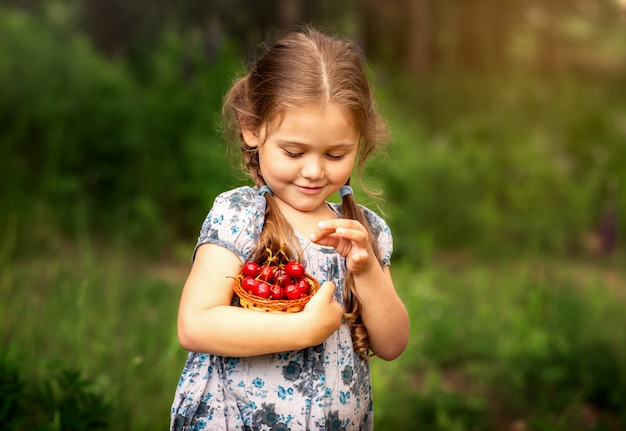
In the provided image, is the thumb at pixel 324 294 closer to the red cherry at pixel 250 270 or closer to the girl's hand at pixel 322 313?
the girl's hand at pixel 322 313

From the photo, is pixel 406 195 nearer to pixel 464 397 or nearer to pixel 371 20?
pixel 464 397

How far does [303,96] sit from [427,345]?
10.1 feet

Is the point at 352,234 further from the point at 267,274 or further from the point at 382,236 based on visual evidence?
the point at 382,236

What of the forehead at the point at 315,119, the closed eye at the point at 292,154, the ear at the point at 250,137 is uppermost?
the ear at the point at 250,137

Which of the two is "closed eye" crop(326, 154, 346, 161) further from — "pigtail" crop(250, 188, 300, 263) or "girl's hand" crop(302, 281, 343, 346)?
"girl's hand" crop(302, 281, 343, 346)

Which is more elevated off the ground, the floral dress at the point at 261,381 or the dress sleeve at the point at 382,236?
the dress sleeve at the point at 382,236

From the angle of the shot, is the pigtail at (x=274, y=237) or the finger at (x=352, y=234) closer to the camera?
the finger at (x=352, y=234)

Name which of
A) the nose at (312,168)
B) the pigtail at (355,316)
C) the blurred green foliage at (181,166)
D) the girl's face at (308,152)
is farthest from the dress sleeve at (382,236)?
the blurred green foliage at (181,166)

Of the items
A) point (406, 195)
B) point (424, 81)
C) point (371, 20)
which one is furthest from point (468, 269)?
point (371, 20)

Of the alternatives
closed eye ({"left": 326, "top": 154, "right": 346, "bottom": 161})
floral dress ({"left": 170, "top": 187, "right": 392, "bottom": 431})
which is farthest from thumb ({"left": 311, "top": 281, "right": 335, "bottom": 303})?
closed eye ({"left": 326, "top": 154, "right": 346, "bottom": 161})

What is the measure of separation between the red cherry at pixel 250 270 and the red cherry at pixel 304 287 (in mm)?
113

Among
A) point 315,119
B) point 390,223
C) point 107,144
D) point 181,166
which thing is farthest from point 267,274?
point 181,166

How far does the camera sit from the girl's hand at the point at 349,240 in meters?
1.89

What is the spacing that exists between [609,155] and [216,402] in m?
7.03
